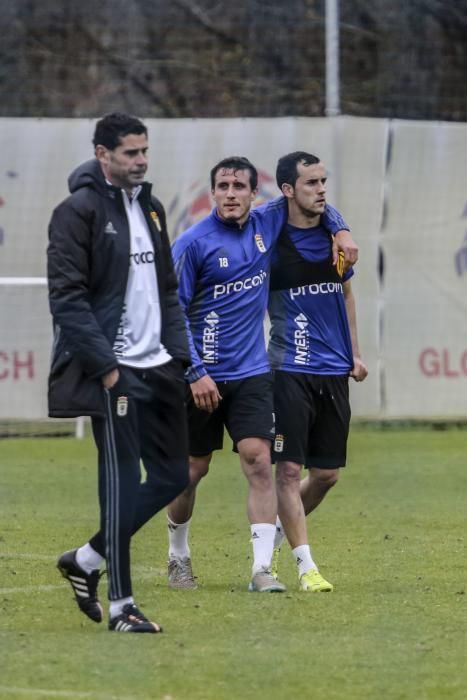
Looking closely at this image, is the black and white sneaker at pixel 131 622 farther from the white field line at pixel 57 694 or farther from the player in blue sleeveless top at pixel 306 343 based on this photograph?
the player in blue sleeveless top at pixel 306 343

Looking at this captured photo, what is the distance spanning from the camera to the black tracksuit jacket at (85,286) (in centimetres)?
647

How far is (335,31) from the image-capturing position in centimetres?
1611

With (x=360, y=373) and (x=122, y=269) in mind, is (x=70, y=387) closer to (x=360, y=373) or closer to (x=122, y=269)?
(x=122, y=269)

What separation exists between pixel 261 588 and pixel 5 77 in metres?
13.2

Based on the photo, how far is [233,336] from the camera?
8133mm

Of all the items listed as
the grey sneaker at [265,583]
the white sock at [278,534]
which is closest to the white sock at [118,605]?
the grey sneaker at [265,583]

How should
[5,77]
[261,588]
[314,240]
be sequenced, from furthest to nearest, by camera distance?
[5,77], [314,240], [261,588]

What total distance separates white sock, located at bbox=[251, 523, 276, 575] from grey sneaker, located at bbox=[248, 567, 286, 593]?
29 mm

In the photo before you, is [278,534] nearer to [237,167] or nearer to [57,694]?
[237,167]

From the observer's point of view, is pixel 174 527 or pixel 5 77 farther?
pixel 5 77

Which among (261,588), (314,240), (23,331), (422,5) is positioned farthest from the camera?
(422,5)

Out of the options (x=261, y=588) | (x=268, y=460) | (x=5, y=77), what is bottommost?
(x=261, y=588)

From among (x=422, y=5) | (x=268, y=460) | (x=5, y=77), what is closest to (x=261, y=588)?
(x=268, y=460)

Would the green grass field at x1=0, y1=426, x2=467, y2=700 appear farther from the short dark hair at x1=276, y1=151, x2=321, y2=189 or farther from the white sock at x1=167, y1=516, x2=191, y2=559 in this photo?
the short dark hair at x1=276, y1=151, x2=321, y2=189
